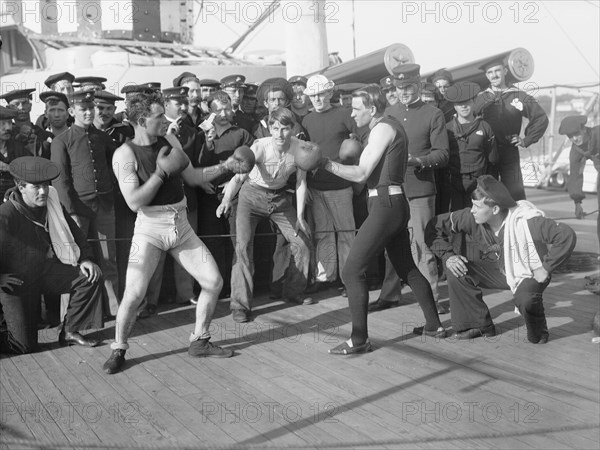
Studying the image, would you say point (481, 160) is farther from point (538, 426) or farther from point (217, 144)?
point (538, 426)

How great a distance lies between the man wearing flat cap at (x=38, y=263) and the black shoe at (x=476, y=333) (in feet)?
9.07

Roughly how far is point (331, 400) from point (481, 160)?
357 cm

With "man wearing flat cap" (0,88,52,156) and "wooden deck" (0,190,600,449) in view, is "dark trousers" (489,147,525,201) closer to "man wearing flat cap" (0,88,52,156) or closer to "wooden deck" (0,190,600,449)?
"wooden deck" (0,190,600,449)

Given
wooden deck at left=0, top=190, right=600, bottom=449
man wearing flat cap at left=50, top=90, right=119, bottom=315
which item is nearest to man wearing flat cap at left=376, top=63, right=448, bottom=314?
wooden deck at left=0, top=190, right=600, bottom=449

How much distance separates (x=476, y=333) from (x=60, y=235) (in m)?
3.23

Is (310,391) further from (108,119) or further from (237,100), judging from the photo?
(237,100)

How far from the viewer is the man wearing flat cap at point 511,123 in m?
7.88

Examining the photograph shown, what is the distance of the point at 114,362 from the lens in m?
5.32

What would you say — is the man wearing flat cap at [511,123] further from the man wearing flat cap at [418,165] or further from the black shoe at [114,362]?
the black shoe at [114,362]

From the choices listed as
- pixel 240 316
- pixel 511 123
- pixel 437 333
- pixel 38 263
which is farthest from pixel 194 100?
pixel 437 333

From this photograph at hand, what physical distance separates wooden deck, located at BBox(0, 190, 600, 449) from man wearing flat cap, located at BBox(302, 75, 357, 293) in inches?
33.6

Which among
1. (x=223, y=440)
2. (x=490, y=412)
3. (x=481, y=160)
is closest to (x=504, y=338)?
(x=490, y=412)

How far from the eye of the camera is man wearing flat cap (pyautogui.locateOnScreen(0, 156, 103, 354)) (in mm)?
5684

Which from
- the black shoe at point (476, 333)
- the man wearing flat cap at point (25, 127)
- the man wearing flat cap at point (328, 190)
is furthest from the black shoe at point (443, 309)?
the man wearing flat cap at point (25, 127)
